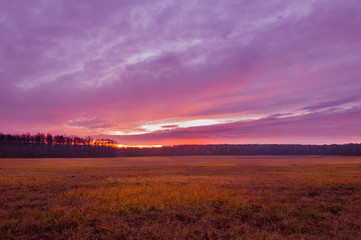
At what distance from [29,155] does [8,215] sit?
498 feet

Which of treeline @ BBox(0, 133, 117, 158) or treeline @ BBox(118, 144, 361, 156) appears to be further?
treeline @ BBox(118, 144, 361, 156)

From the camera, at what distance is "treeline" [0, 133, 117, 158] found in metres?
142

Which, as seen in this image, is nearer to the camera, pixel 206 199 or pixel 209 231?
pixel 209 231

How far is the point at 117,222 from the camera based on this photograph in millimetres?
8922

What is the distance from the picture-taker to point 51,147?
6181 inches

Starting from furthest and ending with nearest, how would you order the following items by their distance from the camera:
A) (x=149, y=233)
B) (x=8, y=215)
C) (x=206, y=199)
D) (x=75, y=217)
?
(x=206, y=199) < (x=8, y=215) < (x=75, y=217) < (x=149, y=233)

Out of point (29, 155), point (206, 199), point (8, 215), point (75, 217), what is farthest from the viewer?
point (29, 155)

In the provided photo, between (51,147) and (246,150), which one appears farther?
(246,150)

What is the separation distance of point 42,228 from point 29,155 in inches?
6075

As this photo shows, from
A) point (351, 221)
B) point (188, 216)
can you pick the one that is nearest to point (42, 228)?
point (188, 216)

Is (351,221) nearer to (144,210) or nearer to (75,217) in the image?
(144,210)

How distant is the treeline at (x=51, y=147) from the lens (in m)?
142

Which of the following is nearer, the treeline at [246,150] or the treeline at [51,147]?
the treeline at [51,147]

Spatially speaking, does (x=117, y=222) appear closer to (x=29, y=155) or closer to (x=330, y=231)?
(x=330, y=231)
